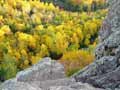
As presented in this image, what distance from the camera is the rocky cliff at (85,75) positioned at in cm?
1633

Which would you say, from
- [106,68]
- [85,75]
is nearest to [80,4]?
[85,75]

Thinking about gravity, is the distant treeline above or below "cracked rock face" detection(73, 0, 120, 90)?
below

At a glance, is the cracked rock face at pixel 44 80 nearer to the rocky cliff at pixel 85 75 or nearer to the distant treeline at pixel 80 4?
the rocky cliff at pixel 85 75

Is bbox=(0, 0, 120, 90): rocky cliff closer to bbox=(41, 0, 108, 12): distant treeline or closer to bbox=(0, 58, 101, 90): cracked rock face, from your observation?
bbox=(0, 58, 101, 90): cracked rock face

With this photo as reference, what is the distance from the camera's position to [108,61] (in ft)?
59.2

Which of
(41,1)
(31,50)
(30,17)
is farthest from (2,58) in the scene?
(41,1)

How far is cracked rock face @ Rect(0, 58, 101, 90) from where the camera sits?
1578cm

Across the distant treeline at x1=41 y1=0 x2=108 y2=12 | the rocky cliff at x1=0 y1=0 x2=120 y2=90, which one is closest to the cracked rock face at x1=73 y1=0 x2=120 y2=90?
the rocky cliff at x1=0 y1=0 x2=120 y2=90

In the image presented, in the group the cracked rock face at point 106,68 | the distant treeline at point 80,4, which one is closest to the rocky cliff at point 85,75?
the cracked rock face at point 106,68

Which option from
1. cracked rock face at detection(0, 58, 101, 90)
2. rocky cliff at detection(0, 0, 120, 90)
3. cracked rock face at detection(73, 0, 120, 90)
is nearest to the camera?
cracked rock face at detection(0, 58, 101, 90)

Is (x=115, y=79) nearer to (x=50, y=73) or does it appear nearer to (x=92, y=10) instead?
(x=50, y=73)

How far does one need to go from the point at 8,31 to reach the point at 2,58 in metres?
24.7

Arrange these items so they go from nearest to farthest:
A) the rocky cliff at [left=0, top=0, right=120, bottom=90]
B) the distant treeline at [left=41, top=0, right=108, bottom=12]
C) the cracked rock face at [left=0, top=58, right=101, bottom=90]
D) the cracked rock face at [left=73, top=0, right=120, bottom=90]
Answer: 1. the cracked rock face at [left=0, top=58, right=101, bottom=90]
2. the rocky cliff at [left=0, top=0, right=120, bottom=90]
3. the cracked rock face at [left=73, top=0, right=120, bottom=90]
4. the distant treeline at [left=41, top=0, right=108, bottom=12]

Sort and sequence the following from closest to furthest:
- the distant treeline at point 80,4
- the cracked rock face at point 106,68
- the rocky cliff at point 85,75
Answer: the rocky cliff at point 85,75 → the cracked rock face at point 106,68 → the distant treeline at point 80,4
